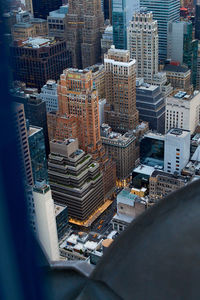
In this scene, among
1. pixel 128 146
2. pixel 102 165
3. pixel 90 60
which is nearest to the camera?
pixel 102 165

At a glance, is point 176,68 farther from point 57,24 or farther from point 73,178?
point 73,178

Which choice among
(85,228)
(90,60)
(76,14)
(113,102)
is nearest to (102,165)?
(85,228)

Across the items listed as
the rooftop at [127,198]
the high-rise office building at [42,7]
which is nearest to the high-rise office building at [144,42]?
the rooftop at [127,198]

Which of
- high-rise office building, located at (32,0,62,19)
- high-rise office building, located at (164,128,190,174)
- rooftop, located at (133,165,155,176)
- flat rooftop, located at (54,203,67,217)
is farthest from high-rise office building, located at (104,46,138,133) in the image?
high-rise office building, located at (32,0,62,19)

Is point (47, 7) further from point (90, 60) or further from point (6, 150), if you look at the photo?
point (6, 150)

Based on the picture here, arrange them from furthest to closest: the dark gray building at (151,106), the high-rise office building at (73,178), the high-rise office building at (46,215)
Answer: the dark gray building at (151,106)
the high-rise office building at (73,178)
the high-rise office building at (46,215)

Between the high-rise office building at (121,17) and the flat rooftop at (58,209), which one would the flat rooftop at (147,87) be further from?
the flat rooftop at (58,209)
